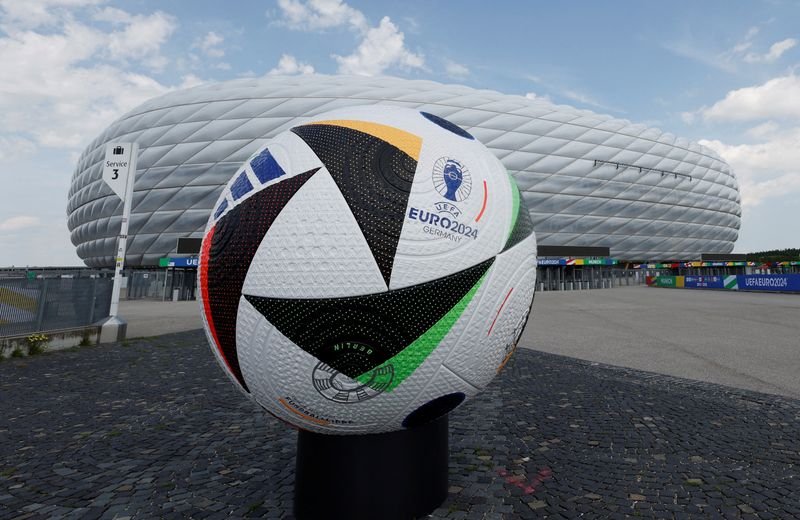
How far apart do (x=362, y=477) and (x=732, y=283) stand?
3924cm

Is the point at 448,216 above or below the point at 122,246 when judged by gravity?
below

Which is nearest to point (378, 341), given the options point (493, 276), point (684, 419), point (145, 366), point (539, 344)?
point (493, 276)

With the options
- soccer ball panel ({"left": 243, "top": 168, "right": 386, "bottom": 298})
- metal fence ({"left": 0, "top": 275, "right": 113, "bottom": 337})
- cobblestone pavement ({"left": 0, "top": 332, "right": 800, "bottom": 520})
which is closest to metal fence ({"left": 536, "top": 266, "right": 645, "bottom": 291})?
metal fence ({"left": 0, "top": 275, "right": 113, "bottom": 337})

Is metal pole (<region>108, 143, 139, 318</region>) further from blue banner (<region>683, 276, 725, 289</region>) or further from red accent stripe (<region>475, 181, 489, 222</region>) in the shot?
blue banner (<region>683, 276, 725, 289</region>)

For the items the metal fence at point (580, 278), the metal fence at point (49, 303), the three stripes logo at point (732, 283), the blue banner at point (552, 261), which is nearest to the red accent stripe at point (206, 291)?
the metal fence at point (49, 303)

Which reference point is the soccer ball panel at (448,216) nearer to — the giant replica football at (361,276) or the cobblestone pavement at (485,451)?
the giant replica football at (361,276)

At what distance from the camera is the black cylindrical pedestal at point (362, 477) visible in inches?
91.7

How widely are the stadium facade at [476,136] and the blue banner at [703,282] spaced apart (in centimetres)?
1286

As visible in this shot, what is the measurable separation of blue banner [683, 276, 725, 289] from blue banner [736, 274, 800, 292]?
2.13m

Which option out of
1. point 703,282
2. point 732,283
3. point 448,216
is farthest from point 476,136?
point 448,216

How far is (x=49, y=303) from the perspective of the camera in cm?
857

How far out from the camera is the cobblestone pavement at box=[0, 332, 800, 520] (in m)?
2.63

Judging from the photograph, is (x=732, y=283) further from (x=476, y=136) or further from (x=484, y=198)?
(x=484, y=198)

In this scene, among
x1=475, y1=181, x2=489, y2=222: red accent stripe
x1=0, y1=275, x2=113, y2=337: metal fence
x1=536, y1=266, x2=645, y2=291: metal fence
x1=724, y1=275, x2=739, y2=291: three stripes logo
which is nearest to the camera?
x1=475, y1=181, x2=489, y2=222: red accent stripe
